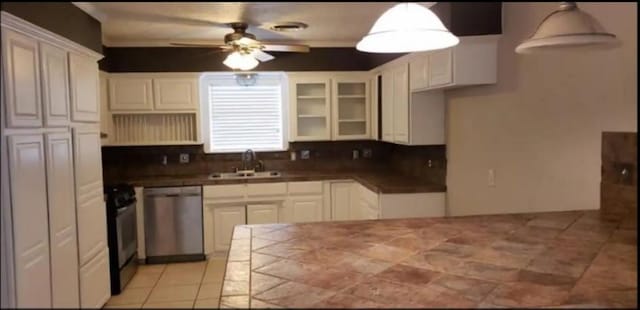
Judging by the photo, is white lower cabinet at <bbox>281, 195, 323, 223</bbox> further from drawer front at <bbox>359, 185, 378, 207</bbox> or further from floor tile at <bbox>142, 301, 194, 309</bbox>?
floor tile at <bbox>142, 301, 194, 309</bbox>

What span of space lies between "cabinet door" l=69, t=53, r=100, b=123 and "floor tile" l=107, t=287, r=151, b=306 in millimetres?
310

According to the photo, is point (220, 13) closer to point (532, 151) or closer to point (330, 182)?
point (532, 151)

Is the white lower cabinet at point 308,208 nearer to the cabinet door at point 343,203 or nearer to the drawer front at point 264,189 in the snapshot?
the cabinet door at point 343,203

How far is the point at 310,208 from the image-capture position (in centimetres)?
322

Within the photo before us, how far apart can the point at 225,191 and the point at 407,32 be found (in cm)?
313

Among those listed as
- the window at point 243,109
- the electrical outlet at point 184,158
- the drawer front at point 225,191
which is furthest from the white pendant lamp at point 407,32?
the electrical outlet at point 184,158

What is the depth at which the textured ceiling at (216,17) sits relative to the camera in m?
0.79

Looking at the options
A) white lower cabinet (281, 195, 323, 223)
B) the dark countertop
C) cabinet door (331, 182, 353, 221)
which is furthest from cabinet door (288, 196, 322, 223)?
the dark countertop

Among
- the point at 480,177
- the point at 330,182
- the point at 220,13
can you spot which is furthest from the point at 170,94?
the point at 220,13

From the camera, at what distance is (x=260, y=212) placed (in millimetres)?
4051

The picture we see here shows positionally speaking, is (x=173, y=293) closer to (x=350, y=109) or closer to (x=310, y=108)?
(x=350, y=109)

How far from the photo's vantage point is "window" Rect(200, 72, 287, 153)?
12.9 ft

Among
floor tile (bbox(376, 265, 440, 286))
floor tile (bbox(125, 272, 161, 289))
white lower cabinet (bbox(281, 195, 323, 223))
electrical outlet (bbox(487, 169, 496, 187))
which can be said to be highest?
electrical outlet (bbox(487, 169, 496, 187))

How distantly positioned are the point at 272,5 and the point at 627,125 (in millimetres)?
1819
